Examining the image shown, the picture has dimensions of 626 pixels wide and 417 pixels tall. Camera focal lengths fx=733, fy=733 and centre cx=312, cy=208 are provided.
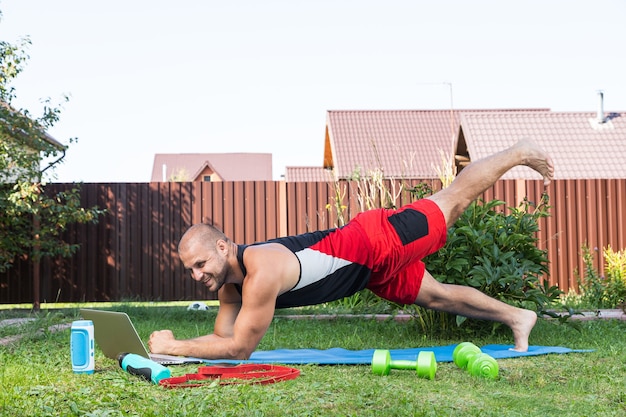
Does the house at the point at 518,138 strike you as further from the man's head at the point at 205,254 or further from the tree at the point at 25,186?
the man's head at the point at 205,254

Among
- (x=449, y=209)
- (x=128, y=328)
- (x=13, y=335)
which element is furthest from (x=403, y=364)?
(x=13, y=335)

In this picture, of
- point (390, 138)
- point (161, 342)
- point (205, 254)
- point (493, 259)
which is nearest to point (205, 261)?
point (205, 254)

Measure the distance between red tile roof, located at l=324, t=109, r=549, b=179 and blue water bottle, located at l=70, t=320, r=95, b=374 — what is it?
51.9 feet

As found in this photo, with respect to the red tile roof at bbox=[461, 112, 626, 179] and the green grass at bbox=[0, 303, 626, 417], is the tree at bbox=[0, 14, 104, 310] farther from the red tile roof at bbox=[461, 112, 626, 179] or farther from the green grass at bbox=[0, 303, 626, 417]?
the red tile roof at bbox=[461, 112, 626, 179]

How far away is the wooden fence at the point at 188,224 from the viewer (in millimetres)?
9516

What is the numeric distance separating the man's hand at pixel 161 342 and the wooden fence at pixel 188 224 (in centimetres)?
558

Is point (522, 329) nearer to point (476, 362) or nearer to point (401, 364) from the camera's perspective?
point (476, 362)

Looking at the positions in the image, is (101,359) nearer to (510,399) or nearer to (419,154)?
(510,399)

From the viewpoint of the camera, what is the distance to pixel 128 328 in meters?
3.61

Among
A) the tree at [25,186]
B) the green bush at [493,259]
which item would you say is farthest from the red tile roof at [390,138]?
the green bush at [493,259]

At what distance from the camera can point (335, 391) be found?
303 cm

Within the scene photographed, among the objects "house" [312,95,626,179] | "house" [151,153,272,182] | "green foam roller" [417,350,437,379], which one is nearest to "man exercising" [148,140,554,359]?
"green foam roller" [417,350,437,379]

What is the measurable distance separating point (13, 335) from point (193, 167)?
3977 centimetres

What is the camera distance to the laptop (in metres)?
3.62
